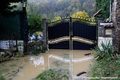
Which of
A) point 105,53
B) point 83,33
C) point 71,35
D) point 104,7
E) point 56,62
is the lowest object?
point 56,62

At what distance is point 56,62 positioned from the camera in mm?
15711

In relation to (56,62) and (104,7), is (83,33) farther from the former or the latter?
(56,62)

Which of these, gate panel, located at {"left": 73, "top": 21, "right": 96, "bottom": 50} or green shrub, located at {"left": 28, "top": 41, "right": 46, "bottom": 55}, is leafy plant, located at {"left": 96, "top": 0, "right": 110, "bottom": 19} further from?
green shrub, located at {"left": 28, "top": 41, "right": 46, "bottom": 55}

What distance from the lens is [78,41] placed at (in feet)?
66.8

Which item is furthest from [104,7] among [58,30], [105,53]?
[105,53]

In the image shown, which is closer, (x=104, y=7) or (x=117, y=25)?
(x=117, y=25)

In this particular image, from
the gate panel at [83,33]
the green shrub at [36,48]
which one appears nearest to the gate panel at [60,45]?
the gate panel at [83,33]

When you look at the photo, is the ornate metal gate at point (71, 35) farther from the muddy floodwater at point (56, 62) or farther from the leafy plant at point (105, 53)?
the leafy plant at point (105, 53)

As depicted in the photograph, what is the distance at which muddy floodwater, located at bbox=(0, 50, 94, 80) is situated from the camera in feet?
44.8

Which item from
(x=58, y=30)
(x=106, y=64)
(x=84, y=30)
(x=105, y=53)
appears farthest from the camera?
(x=58, y=30)

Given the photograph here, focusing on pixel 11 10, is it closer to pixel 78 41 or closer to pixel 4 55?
pixel 4 55

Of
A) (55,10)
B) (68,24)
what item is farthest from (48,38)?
(55,10)

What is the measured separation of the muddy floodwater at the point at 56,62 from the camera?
44.8 ft

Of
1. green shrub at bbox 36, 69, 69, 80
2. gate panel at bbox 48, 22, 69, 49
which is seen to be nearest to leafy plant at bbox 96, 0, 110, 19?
gate panel at bbox 48, 22, 69, 49
